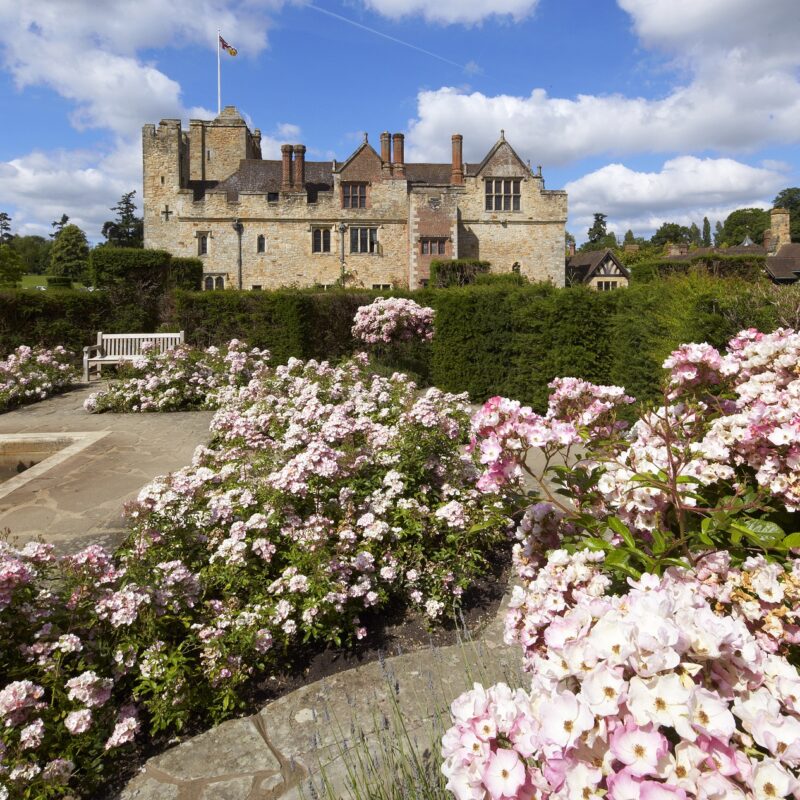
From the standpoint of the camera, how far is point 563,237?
33.0 meters

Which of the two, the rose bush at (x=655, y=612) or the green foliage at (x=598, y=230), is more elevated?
the green foliage at (x=598, y=230)

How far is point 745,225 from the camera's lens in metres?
102

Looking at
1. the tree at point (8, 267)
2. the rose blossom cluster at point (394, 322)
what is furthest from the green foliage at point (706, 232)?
the rose blossom cluster at point (394, 322)

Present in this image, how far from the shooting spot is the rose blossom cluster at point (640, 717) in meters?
0.93

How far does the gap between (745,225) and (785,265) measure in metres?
79.7

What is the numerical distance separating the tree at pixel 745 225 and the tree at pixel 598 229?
1830 centimetres

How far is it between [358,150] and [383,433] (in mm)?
30663

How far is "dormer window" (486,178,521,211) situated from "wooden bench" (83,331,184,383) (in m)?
23.8

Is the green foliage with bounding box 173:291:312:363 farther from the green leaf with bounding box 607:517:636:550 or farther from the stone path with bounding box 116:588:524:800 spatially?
the green leaf with bounding box 607:517:636:550

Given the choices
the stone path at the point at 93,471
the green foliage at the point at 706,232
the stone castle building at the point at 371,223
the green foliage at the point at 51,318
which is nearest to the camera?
the stone path at the point at 93,471

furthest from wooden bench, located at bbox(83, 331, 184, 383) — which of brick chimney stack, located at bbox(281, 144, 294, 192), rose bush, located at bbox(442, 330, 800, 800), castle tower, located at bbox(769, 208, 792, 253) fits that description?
castle tower, located at bbox(769, 208, 792, 253)

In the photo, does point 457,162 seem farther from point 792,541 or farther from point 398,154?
point 792,541

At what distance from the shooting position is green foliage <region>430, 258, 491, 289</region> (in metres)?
28.3

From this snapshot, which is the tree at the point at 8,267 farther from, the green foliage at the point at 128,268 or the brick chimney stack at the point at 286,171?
the green foliage at the point at 128,268
